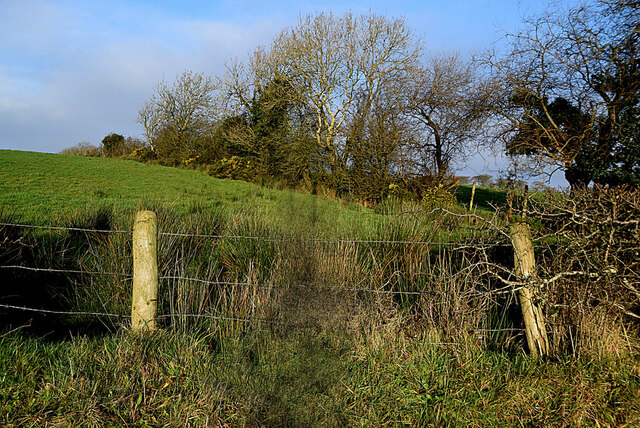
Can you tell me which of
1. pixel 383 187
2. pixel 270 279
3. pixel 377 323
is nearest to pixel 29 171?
pixel 383 187

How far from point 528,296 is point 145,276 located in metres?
2.54

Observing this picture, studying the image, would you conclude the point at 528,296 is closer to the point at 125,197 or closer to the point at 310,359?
the point at 310,359

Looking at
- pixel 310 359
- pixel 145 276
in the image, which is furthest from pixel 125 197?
pixel 310 359

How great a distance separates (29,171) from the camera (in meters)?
12.6

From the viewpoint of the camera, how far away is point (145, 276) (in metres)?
2.68

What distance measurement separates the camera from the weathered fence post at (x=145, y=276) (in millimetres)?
2648

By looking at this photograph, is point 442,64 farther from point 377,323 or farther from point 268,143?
point 377,323

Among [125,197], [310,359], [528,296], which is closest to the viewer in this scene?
[310,359]

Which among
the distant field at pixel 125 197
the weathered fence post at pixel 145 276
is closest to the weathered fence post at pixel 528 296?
the distant field at pixel 125 197

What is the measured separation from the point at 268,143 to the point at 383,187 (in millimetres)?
6271

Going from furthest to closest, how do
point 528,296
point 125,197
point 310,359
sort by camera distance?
1. point 125,197
2. point 528,296
3. point 310,359

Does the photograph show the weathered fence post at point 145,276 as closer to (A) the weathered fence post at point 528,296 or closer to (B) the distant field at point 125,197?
(B) the distant field at point 125,197

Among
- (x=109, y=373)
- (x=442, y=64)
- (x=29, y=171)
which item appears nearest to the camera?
(x=109, y=373)

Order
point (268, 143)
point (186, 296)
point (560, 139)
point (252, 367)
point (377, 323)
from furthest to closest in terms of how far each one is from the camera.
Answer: point (268, 143)
point (560, 139)
point (186, 296)
point (377, 323)
point (252, 367)
